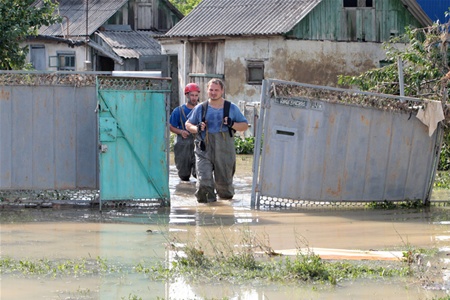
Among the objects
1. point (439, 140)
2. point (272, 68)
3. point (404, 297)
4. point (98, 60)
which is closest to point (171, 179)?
point (439, 140)

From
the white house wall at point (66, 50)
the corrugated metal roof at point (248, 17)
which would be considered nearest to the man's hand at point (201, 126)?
the corrugated metal roof at point (248, 17)

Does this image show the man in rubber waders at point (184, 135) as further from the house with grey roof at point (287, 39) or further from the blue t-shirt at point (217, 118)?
the house with grey roof at point (287, 39)

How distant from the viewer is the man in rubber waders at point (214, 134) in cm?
1263

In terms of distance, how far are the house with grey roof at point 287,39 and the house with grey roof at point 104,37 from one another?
14.7ft

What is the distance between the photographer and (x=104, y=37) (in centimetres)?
3366

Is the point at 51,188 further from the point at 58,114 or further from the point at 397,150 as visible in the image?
the point at 397,150

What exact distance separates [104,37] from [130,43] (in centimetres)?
93

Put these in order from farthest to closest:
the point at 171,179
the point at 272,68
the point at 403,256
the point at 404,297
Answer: the point at 272,68 → the point at 171,179 → the point at 403,256 → the point at 404,297

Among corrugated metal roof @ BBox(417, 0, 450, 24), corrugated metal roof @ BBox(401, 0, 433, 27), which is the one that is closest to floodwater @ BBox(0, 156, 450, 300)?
corrugated metal roof @ BBox(401, 0, 433, 27)

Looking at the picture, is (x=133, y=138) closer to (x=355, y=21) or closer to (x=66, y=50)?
(x=355, y=21)

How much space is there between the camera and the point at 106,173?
12164 mm

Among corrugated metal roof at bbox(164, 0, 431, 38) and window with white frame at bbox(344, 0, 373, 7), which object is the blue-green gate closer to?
corrugated metal roof at bbox(164, 0, 431, 38)

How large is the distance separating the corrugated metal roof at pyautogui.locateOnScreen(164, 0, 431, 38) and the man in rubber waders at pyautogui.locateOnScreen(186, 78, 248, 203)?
1339 centimetres

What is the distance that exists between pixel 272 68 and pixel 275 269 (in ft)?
61.3
